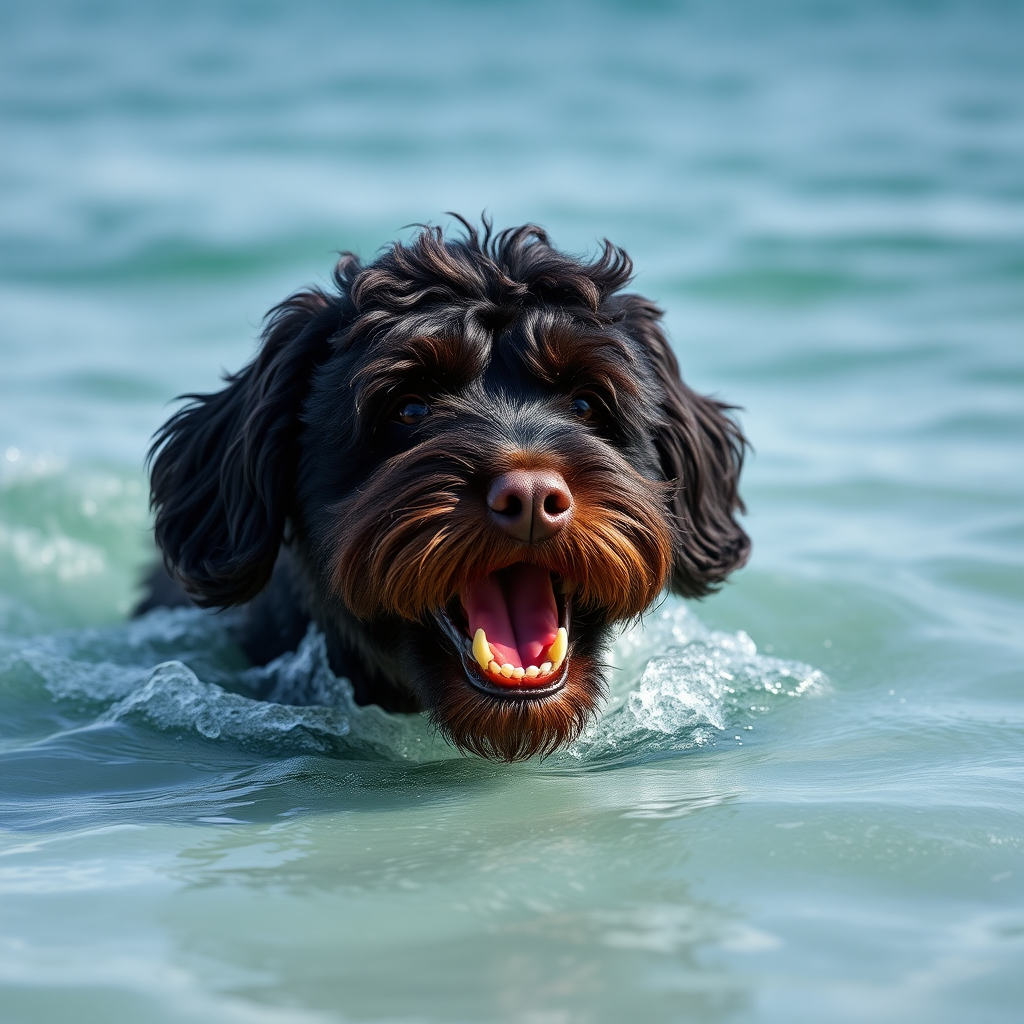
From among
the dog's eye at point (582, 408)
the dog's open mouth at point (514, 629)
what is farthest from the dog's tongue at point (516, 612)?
the dog's eye at point (582, 408)

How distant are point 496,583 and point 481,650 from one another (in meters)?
0.19

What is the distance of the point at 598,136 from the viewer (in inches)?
659

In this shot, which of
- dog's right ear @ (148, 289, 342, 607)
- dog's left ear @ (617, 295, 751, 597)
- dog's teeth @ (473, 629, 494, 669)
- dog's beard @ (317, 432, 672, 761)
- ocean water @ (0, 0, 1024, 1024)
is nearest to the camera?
ocean water @ (0, 0, 1024, 1024)

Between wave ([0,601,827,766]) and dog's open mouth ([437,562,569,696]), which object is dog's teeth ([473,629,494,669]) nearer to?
dog's open mouth ([437,562,569,696])

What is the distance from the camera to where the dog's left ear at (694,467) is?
4293mm

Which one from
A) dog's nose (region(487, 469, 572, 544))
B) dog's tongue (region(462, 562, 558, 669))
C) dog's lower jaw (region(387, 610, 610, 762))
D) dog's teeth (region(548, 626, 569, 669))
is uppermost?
dog's nose (region(487, 469, 572, 544))

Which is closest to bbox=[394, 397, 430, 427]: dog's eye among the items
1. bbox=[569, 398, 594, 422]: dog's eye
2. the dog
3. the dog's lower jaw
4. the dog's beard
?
the dog

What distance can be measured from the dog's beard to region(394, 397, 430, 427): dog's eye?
0.19 meters

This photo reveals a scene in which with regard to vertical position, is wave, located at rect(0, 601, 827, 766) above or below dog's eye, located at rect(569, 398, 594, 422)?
below

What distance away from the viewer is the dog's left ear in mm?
4293

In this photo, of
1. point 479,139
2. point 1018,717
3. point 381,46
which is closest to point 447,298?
point 1018,717

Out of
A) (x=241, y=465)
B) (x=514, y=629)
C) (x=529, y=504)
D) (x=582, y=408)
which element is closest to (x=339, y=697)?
(x=241, y=465)

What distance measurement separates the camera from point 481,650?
3.58 m

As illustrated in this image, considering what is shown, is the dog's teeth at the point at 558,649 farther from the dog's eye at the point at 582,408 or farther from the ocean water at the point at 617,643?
the dog's eye at the point at 582,408
